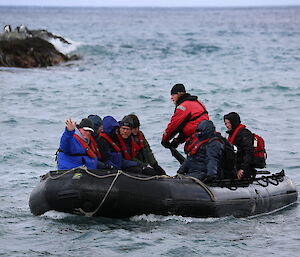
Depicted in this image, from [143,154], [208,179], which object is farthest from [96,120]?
[208,179]

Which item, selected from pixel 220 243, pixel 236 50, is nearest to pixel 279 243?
pixel 220 243

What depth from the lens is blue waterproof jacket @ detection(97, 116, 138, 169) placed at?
416 inches

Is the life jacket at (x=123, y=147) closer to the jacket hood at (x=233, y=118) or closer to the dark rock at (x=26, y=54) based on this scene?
the jacket hood at (x=233, y=118)

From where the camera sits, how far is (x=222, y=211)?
1045 centimetres

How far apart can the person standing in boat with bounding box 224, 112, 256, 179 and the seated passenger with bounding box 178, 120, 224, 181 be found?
58cm

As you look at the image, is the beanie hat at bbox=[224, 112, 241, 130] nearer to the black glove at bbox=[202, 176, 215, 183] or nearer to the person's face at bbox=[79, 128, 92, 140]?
the black glove at bbox=[202, 176, 215, 183]

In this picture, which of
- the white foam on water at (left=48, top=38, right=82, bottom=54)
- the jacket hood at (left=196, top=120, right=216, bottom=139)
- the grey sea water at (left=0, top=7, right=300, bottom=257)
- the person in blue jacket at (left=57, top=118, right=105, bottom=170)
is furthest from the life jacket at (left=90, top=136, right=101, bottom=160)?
the white foam on water at (left=48, top=38, right=82, bottom=54)

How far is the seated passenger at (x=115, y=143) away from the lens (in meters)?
10.6

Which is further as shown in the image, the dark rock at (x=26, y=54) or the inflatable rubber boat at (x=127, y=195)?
the dark rock at (x=26, y=54)

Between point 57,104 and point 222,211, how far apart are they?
1349cm

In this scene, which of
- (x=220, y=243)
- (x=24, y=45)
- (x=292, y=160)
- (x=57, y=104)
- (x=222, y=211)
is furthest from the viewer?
(x=24, y=45)

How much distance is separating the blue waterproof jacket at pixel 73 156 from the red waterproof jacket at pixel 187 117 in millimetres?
1508

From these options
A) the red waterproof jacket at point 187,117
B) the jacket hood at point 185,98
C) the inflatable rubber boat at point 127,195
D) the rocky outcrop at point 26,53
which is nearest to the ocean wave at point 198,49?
the rocky outcrop at point 26,53

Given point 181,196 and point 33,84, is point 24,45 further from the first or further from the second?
point 181,196
